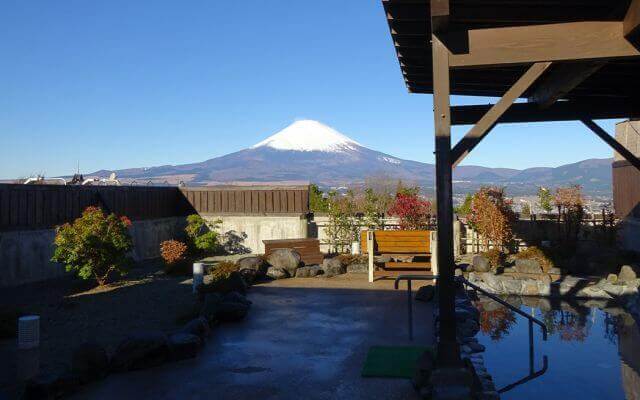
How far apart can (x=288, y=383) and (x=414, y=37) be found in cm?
441

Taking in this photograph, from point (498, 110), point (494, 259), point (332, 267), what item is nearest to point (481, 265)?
point (494, 259)

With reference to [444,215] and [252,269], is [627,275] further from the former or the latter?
[444,215]

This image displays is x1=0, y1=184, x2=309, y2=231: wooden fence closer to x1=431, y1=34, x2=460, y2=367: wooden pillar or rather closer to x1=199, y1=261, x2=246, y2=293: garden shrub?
x1=199, y1=261, x2=246, y2=293: garden shrub

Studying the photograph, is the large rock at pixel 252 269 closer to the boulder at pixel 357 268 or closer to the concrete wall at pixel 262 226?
the boulder at pixel 357 268

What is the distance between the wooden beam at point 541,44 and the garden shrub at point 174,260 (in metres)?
11.2

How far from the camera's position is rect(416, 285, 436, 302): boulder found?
10.6 meters

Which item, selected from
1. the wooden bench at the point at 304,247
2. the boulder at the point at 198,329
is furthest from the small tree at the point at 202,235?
the boulder at the point at 198,329

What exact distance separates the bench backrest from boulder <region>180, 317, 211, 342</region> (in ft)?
20.5

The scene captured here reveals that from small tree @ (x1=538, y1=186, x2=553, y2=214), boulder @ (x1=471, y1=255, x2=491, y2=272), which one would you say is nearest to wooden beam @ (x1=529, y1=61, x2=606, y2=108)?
boulder @ (x1=471, y1=255, x2=491, y2=272)

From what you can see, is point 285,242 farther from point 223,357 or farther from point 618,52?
point 618,52

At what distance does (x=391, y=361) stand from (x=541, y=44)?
4063 mm

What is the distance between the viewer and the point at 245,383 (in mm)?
6082

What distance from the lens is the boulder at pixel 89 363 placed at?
240 inches

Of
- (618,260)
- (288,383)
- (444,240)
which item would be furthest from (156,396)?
(618,260)
